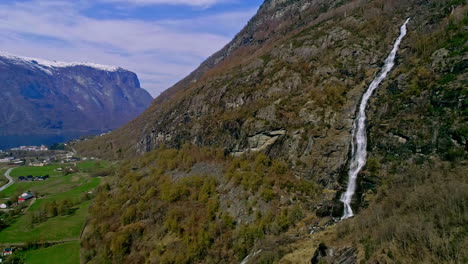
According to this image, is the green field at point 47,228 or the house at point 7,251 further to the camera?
the green field at point 47,228

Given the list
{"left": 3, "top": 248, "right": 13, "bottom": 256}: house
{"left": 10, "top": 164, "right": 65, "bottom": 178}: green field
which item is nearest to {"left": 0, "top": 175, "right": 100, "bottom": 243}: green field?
{"left": 3, "top": 248, "right": 13, "bottom": 256}: house

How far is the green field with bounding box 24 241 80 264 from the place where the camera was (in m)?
52.5

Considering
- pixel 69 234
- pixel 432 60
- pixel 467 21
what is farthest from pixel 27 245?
pixel 467 21

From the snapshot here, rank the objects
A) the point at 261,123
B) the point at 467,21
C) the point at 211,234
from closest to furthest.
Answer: the point at 211,234 < the point at 467,21 < the point at 261,123

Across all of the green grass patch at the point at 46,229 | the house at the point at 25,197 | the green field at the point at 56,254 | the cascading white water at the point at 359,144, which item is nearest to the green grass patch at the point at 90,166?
the house at the point at 25,197

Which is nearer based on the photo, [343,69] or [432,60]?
[432,60]

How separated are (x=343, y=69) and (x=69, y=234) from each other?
7089 centimetres

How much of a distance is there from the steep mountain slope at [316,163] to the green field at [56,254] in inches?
125

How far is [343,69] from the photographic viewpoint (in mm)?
60000

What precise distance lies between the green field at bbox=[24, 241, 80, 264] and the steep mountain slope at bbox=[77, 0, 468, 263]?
10.4ft

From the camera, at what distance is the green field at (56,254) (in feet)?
172

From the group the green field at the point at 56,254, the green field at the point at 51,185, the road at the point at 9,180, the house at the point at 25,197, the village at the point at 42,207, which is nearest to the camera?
the green field at the point at 56,254

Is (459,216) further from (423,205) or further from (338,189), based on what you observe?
(338,189)

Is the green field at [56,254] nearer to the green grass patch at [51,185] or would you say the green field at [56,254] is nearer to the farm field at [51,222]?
the farm field at [51,222]
